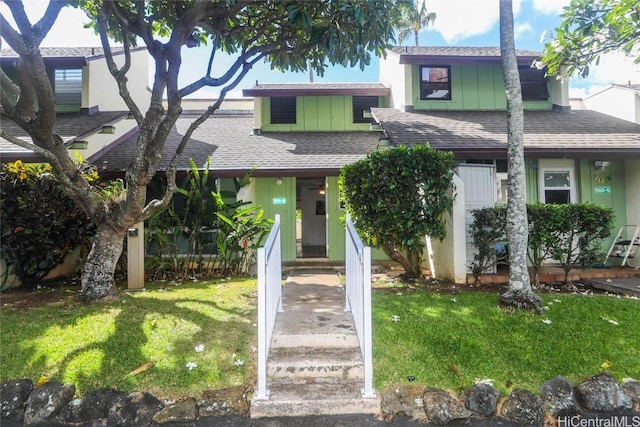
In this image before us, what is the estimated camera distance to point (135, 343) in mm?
3975

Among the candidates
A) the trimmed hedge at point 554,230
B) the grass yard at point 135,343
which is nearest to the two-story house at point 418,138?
the trimmed hedge at point 554,230

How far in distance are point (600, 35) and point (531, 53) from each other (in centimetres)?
572

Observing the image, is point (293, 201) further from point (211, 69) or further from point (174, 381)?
point (174, 381)

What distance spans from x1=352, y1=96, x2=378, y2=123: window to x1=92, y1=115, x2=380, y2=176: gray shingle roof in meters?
0.68

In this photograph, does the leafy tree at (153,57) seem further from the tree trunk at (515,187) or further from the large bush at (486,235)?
the large bush at (486,235)

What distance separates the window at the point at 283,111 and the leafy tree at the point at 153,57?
4236 millimetres

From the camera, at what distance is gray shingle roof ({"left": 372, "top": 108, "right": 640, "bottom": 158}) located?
24.3ft

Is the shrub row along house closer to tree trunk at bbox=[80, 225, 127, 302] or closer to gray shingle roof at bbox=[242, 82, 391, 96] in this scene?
gray shingle roof at bbox=[242, 82, 391, 96]

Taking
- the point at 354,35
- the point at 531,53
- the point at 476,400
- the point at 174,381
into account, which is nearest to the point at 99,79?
the point at 354,35

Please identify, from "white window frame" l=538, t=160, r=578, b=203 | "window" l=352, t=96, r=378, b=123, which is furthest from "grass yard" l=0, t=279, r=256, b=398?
"window" l=352, t=96, r=378, b=123

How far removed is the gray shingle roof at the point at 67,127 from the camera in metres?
7.08

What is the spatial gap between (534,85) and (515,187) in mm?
8038

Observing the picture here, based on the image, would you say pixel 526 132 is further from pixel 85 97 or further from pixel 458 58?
pixel 85 97

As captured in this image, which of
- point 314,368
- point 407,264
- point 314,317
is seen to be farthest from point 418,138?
point 314,368
